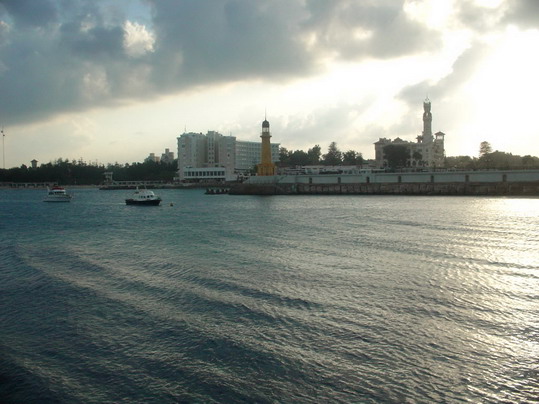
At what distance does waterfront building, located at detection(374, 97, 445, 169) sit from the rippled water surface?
4064 inches

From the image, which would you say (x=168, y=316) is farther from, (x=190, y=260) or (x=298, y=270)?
(x=190, y=260)

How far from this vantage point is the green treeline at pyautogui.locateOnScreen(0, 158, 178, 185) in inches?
6614

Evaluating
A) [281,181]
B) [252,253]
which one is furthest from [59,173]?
[252,253]

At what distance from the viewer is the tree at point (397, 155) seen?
118 meters

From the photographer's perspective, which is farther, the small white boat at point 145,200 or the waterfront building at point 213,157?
the waterfront building at point 213,157

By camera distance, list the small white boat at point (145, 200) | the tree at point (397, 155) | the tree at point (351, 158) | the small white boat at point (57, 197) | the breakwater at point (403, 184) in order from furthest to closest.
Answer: the tree at point (351, 158)
the tree at point (397, 155)
the small white boat at point (57, 197)
the breakwater at point (403, 184)
the small white boat at point (145, 200)

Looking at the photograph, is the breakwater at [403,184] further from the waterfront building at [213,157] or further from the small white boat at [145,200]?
the waterfront building at [213,157]

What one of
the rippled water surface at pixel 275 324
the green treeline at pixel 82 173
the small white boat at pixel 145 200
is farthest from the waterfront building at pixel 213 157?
the rippled water surface at pixel 275 324

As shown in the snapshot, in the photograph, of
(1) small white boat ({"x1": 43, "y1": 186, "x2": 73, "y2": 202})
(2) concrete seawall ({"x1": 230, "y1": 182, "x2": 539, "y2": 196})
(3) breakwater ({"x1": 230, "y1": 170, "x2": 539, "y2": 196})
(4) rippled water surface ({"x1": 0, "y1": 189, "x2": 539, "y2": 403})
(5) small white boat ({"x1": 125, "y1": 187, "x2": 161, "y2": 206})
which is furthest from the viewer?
(1) small white boat ({"x1": 43, "y1": 186, "x2": 73, "y2": 202})

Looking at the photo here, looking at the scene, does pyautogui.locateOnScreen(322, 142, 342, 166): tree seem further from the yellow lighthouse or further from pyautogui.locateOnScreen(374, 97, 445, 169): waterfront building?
the yellow lighthouse

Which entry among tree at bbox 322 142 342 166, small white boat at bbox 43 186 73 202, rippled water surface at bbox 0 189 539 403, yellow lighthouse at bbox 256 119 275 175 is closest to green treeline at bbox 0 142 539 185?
tree at bbox 322 142 342 166

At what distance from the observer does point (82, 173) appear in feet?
598

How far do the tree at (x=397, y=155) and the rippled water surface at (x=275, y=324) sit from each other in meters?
97.5

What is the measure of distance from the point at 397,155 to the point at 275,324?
11216 centimetres
